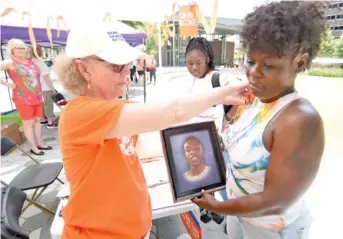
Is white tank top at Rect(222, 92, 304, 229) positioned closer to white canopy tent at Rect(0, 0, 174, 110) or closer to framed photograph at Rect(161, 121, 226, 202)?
framed photograph at Rect(161, 121, 226, 202)

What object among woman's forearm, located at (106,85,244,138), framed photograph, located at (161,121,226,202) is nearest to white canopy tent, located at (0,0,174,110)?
framed photograph, located at (161,121,226,202)

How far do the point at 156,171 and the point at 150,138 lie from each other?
18.7 inches

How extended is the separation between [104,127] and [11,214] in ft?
2.65

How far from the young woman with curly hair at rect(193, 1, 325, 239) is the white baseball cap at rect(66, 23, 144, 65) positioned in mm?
492

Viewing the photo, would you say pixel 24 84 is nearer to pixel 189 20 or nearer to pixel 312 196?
pixel 189 20

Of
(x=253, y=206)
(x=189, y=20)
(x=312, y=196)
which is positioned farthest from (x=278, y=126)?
(x=189, y=20)

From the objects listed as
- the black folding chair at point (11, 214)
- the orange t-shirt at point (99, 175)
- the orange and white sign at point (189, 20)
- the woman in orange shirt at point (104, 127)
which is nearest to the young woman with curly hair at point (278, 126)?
the woman in orange shirt at point (104, 127)

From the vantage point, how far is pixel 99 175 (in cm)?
97

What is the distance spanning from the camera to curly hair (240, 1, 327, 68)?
2.75 feet

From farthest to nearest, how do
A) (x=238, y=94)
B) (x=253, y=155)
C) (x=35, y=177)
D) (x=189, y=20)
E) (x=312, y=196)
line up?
1. (x=189, y=20)
2. (x=312, y=196)
3. (x=35, y=177)
4. (x=238, y=94)
5. (x=253, y=155)

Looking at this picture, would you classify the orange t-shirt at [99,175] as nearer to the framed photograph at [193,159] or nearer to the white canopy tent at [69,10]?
the framed photograph at [193,159]

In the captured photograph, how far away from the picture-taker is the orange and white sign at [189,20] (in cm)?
376

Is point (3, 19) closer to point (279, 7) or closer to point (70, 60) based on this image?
point (70, 60)

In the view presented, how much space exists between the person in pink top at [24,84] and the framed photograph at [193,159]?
12.1ft
